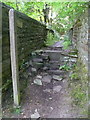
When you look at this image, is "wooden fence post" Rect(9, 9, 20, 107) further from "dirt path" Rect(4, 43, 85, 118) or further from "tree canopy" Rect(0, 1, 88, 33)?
"tree canopy" Rect(0, 1, 88, 33)

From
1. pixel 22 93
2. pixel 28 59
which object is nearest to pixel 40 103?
pixel 22 93

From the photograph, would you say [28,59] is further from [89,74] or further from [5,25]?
[89,74]

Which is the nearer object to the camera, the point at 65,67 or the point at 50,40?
the point at 65,67

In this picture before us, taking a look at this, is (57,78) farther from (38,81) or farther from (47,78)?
(38,81)

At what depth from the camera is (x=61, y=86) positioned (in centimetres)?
346

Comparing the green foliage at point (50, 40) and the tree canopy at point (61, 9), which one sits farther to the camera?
the green foliage at point (50, 40)

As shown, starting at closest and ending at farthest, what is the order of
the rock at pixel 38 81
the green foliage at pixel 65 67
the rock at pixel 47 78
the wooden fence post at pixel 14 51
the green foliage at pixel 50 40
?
the wooden fence post at pixel 14 51, the rock at pixel 38 81, the rock at pixel 47 78, the green foliage at pixel 65 67, the green foliage at pixel 50 40

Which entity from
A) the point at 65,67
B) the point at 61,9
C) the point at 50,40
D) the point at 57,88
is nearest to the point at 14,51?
the point at 57,88

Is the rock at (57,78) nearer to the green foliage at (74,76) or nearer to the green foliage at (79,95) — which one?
the green foliage at (74,76)

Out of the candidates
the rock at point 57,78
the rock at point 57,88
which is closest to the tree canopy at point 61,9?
the rock at point 57,78

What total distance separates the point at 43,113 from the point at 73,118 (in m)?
0.58

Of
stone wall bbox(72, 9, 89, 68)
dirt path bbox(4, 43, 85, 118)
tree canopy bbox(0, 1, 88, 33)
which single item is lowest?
dirt path bbox(4, 43, 85, 118)

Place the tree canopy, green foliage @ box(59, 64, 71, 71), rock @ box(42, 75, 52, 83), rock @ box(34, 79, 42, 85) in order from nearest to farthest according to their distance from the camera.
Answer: the tree canopy < rock @ box(34, 79, 42, 85) < rock @ box(42, 75, 52, 83) < green foliage @ box(59, 64, 71, 71)

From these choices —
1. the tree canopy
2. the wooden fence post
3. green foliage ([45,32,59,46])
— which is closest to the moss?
the wooden fence post
